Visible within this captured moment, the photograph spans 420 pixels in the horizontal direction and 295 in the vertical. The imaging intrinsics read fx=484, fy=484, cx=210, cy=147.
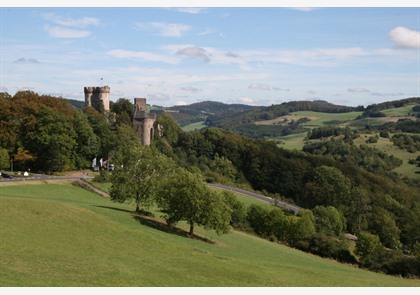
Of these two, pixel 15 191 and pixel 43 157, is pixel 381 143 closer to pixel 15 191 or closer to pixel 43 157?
pixel 43 157

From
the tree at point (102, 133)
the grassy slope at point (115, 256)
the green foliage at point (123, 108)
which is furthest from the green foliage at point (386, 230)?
the green foliage at point (123, 108)

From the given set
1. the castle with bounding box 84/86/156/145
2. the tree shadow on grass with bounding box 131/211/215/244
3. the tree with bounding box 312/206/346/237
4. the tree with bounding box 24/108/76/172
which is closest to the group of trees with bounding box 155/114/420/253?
the castle with bounding box 84/86/156/145

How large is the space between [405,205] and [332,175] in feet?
61.6

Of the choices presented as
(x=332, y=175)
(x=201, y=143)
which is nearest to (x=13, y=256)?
(x=332, y=175)

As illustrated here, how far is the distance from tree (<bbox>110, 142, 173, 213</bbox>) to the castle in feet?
163

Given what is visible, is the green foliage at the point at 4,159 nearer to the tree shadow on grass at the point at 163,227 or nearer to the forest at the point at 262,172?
the forest at the point at 262,172

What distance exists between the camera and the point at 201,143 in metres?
121

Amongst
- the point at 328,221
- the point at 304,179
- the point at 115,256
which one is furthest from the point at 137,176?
the point at 304,179

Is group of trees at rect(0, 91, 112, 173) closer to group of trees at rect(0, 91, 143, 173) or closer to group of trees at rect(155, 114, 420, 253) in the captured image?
group of trees at rect(0, 91, 143, 173)

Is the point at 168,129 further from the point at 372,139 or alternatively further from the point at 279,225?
the point at 372,139

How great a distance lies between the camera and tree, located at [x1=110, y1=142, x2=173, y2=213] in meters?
50.5

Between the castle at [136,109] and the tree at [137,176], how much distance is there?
163 ft

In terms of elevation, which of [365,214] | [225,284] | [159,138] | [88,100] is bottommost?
[365,214]

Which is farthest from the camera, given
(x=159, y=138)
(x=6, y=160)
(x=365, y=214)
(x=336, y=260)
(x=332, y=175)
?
(x=159, y=138)
